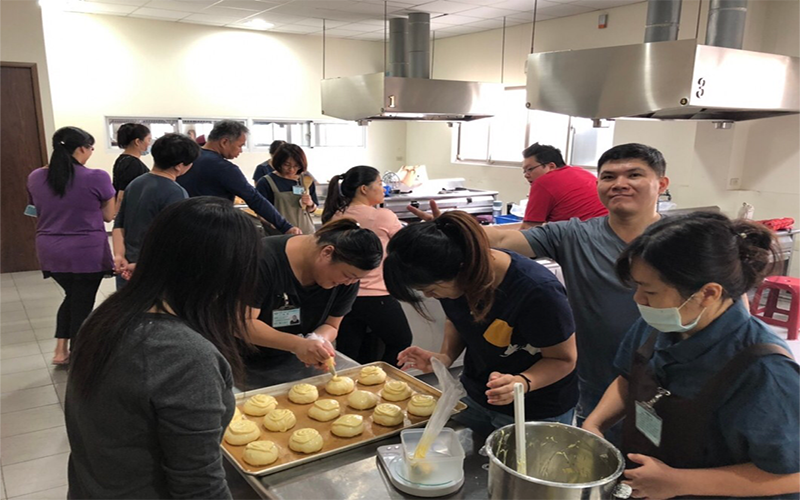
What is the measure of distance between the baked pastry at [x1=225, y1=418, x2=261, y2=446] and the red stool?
9.51ft

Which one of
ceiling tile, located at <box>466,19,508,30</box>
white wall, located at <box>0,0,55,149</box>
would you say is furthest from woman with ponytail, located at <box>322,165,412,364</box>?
ceiling tile, located at <box>466,19,508,30</box>

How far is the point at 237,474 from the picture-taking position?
1.46 metres

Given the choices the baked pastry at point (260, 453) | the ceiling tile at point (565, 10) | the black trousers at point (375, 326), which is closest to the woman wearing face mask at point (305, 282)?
the baked pastry at point (260, 453)

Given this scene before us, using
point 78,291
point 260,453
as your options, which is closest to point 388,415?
point 260,453

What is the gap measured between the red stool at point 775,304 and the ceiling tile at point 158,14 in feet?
19.6

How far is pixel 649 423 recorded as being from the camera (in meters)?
1.05

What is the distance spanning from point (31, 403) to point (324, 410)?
2322mm

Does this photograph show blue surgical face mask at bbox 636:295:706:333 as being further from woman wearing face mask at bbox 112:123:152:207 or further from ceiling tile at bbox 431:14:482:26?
ceiling tile at bbox 431:14:482:26

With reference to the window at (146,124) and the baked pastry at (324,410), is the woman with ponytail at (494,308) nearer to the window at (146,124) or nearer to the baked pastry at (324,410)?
the baked pastry at (324,410)

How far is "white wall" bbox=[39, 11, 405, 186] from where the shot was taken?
612 cm

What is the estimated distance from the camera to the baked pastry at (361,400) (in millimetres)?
1583

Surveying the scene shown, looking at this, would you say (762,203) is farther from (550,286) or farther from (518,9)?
(550,286)

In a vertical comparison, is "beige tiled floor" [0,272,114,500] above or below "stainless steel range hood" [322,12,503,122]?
below

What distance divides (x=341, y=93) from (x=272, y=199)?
93 centimetres
